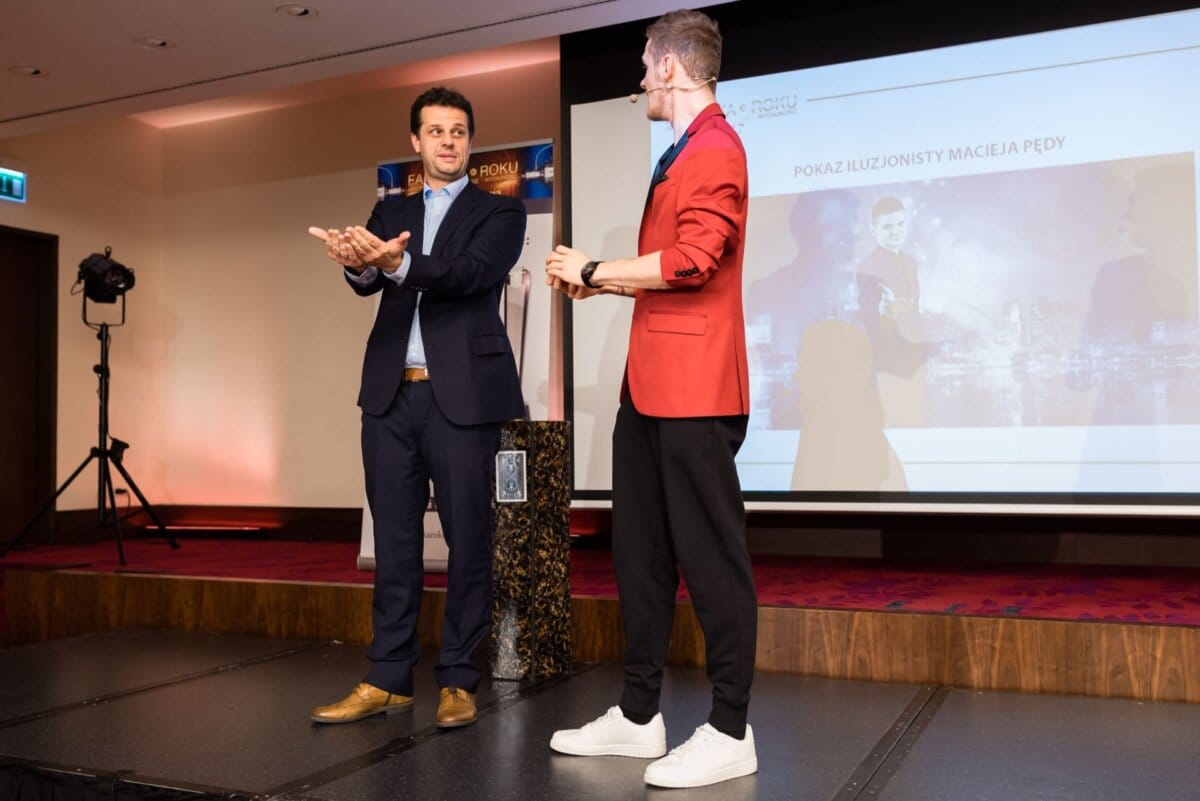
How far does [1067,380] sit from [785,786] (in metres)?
2.29

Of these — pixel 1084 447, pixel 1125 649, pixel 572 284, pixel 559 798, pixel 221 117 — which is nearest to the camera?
pixel 559 798

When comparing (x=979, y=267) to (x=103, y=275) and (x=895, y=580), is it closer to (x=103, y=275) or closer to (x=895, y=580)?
(x=895, y=580)

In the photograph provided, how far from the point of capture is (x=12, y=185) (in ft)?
19.5

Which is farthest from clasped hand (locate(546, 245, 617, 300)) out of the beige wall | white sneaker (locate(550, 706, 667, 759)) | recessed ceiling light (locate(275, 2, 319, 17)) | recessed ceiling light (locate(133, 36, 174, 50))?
the beige wall

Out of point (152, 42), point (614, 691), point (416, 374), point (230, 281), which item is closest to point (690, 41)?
point (416, 374)

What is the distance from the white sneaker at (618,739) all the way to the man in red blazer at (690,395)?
0.05m

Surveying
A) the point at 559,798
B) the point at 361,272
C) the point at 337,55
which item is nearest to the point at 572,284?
the point at 361,272

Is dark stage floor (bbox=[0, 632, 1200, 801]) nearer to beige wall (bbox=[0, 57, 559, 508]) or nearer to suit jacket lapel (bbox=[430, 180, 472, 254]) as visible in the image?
suit jacket lapel (bbox=[430, 180, 472, 254])

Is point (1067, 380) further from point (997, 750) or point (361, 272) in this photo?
point (361, 272)

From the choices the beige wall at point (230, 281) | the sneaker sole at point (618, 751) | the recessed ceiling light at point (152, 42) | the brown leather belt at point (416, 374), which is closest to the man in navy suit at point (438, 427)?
the brown leather belt at point (416, 374)

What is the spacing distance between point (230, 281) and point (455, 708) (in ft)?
15.9

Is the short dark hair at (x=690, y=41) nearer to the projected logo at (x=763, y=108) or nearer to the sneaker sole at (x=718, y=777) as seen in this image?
the sneaker sole at (x=718, y=777)

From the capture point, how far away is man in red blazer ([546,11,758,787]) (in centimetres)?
200

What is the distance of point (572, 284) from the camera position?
206cm
